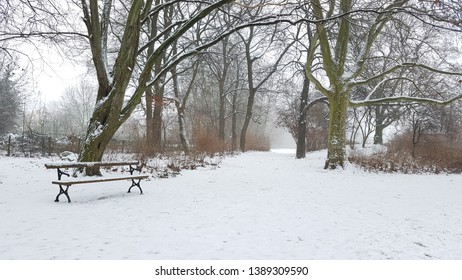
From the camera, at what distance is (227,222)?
4.63m

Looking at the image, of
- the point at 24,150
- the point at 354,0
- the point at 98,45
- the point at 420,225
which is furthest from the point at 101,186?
the point at 24,150

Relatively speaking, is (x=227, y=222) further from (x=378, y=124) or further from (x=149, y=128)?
(x=378, y=124)

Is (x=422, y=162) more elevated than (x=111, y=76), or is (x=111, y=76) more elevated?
(x=111, y=76)

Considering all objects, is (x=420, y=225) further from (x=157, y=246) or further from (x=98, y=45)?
(x=98, y=45)

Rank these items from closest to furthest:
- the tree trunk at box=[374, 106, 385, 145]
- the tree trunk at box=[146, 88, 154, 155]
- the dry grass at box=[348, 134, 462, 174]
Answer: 1. the dry grass at box=[348, 134, 462, 174]
2. the tree trunk at box=[146, 88, 154, 155]
3. the tree trunk at box=[374, 106, 385, 145]

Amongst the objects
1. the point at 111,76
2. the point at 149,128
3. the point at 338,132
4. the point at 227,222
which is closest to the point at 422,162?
the point at 338,132

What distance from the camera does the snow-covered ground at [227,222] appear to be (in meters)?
3.47

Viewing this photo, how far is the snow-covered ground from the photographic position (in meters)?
A: 3.47

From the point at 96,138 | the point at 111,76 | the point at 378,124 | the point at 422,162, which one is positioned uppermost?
the point at 378,124

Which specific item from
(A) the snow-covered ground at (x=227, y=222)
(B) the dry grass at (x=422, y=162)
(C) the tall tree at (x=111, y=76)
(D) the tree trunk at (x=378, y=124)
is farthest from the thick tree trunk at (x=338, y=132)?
(D) the tree trunk at (x=378, y=124)

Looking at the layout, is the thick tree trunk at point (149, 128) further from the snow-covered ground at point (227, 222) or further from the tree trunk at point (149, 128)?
the snow-covered ground at point (227, 222)

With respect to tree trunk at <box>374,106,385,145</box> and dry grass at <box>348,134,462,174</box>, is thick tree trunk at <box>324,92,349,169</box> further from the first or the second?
tree trunk at <box>374,106,385,145</box>

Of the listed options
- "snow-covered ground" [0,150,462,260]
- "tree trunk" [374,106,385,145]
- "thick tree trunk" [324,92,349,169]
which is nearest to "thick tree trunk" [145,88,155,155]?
"snow-covered ground" [0,150,462,260]

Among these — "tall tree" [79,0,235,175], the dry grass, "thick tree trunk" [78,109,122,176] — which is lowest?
the dry grass
